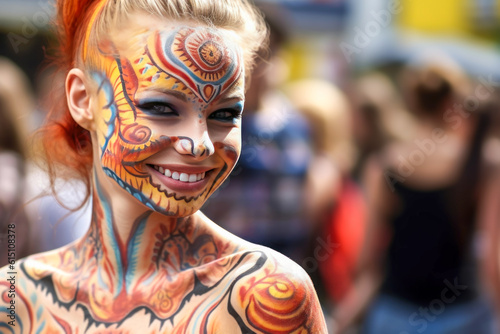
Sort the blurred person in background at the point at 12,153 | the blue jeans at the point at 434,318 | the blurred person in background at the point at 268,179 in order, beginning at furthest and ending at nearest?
the blue jeans at the point at 434,318 < the blurred person in background at the point at 268,179 < the blurred person in background at the point at 12,153

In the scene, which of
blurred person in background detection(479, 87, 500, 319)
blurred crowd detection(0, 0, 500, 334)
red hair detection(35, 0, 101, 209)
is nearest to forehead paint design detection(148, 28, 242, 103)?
red hair detection(35, 0, 101, 209)

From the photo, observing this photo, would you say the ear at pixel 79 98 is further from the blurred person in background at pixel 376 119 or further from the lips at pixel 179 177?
the blurred person in background at pixel 376 119

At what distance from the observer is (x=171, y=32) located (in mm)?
1927

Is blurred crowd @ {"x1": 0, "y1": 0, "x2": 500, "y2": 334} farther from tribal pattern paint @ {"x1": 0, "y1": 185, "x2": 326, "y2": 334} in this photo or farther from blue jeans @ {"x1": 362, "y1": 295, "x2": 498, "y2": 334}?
tribal pattern paint @ {"x1": 0, "y1": 185, "x2": 326, "y2": 334}

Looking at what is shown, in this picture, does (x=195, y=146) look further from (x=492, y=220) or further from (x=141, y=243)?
(x=492, y=220)

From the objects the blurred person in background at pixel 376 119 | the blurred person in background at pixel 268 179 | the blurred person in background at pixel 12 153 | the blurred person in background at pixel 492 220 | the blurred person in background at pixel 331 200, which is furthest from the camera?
the blurred person in background at pixel 376 119

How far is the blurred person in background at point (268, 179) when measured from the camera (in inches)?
157

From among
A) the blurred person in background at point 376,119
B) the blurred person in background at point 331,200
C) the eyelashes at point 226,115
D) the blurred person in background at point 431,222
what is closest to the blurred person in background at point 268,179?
the blurred person in background at point 331,200

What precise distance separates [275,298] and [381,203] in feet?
8.66

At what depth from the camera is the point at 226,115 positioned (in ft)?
6.56

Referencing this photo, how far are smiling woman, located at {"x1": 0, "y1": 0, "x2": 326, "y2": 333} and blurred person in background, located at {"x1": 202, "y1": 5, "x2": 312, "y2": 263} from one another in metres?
1.82

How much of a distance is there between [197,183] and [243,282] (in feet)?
0.87

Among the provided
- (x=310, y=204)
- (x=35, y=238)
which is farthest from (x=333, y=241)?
(x=35, y=238)

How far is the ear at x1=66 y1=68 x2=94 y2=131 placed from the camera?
82.6 inches
